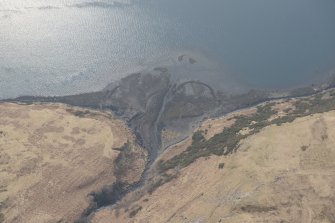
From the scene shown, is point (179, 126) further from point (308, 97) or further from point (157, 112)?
point (308, 97)

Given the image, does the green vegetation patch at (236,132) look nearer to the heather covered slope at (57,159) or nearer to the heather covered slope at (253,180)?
the heather covered slope at (253,180)

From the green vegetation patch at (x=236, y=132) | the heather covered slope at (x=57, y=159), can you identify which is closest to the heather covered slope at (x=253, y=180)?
the green vegetation patch at (x=236, y=132)

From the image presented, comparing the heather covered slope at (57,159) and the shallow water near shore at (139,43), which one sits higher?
the shallow water near shore at (139,43)

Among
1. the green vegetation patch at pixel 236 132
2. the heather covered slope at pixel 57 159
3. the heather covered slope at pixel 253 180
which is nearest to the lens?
the heather covered slope at pixel 253 180

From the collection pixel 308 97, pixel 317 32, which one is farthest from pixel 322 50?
pixel 308 97

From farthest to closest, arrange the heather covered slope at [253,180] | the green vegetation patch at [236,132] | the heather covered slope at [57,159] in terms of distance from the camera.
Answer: the green vegetation patch at [236,132] < the heather covered slope at [57,159] < the heather covered slope at [253,180]

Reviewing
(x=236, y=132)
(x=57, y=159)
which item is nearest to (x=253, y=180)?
(x=236, y=132)

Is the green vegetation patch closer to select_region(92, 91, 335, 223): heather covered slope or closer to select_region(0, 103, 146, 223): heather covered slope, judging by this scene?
select_region(92, 91, 335, 223): heather covered slope
